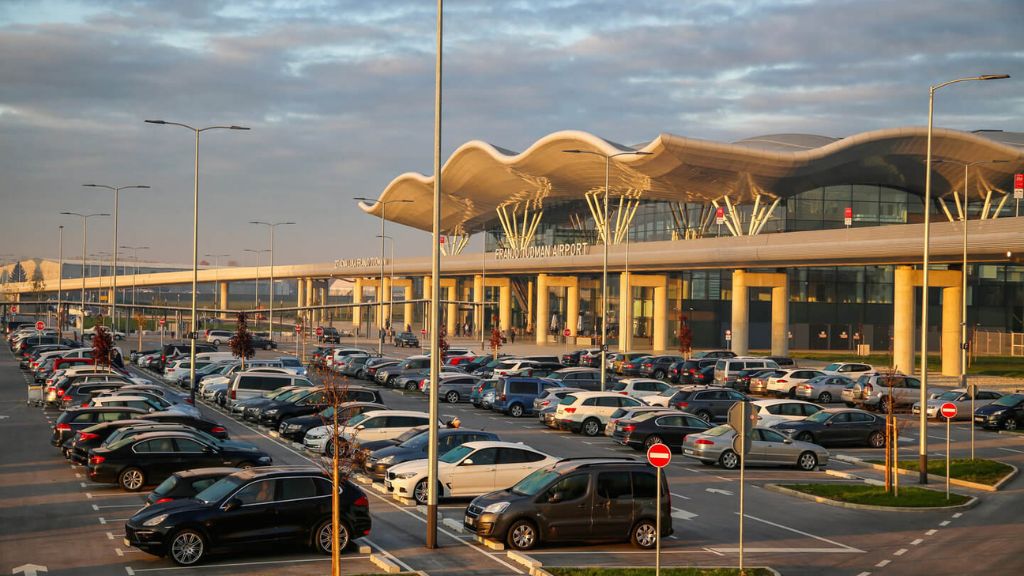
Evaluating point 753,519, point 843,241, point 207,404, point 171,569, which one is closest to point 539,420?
point 207,404

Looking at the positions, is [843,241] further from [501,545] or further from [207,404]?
[501,545]

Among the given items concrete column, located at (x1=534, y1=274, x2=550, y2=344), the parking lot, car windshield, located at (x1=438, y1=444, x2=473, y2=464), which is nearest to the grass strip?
the parking lot

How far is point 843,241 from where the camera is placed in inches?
2499

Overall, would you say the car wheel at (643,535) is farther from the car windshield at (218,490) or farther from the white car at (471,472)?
the car windshield at (218,490)

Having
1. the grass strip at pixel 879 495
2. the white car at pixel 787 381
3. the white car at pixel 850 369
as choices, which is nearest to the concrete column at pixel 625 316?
the white car at pixel 850 369

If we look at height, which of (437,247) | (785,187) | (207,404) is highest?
(785,187)

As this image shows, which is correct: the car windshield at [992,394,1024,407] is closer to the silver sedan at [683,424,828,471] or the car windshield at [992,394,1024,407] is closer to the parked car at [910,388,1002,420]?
the parked car at [910,388,1002,420]

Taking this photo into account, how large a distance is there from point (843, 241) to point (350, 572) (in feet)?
172

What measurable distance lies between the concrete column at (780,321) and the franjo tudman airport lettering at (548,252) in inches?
733

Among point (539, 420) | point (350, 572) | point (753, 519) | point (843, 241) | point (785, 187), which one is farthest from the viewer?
point (785, 187)

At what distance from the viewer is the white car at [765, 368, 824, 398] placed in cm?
5028

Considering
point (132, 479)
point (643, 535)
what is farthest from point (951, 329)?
point (132, 479)

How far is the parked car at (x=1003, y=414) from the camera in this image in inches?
1644

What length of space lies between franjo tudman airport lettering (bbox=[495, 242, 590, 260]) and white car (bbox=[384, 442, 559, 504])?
67169 mm
